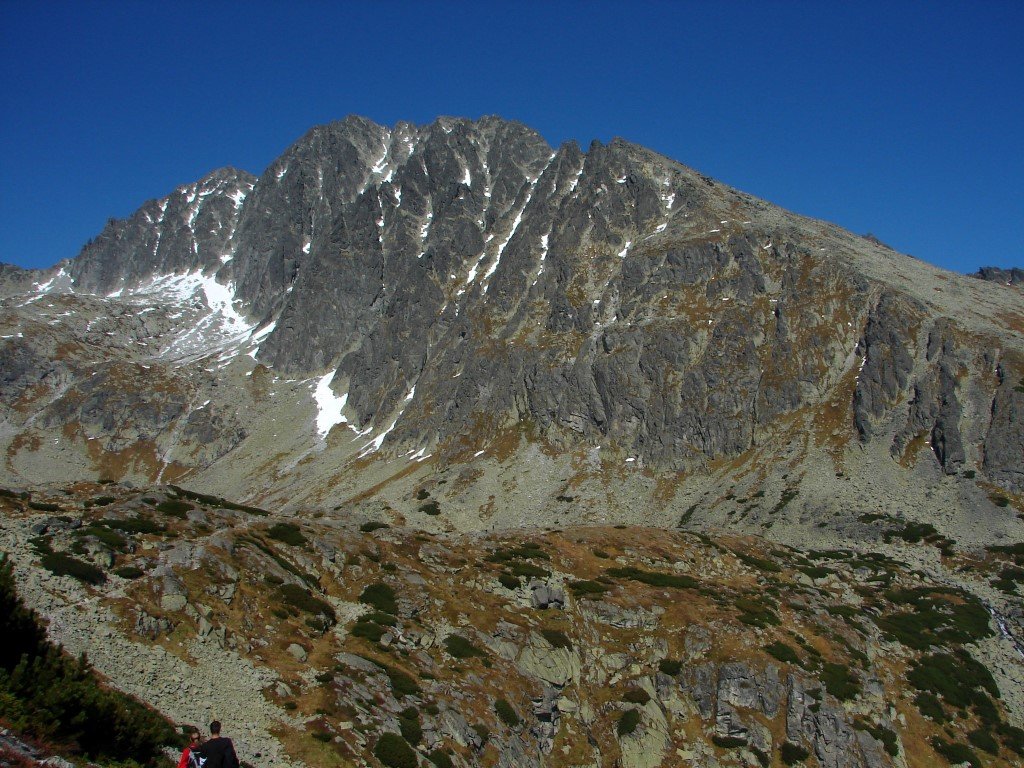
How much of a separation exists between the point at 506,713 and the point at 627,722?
8.68m

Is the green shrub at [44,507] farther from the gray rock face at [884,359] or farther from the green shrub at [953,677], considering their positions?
the gray rock face at [884,359]

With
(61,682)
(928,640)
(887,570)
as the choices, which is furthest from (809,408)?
(61,682)

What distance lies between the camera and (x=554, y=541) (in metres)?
61.3

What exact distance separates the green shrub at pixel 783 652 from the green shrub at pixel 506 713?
21182mm

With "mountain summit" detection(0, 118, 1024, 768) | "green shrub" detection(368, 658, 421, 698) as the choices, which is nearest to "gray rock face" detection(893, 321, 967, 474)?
"mountain summit" detection(0, 118, 1024, 768)

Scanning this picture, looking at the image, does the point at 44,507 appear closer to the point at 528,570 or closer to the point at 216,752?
the point at 216,752

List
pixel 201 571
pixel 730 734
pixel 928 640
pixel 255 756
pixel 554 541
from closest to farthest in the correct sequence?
pixel 255 756
pixel 201 571
pixel 730 734
pixel 928 640
pixel 554 541

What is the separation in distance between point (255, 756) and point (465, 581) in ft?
78.6

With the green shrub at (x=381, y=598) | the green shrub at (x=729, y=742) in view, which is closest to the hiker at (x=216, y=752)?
the green shrub at (x=381, y=598)

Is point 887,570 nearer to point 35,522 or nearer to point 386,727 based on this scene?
point 386,727

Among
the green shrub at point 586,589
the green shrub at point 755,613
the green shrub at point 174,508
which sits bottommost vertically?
the green shrub at point 174,508

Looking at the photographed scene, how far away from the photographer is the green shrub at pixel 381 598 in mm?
41312

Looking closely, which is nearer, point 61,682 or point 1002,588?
point 61,682

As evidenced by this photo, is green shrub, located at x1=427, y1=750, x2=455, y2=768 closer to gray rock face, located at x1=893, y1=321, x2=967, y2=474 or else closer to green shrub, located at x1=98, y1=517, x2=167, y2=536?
green shrub, located at x1=98, y1=517, x2=167, y2=536
